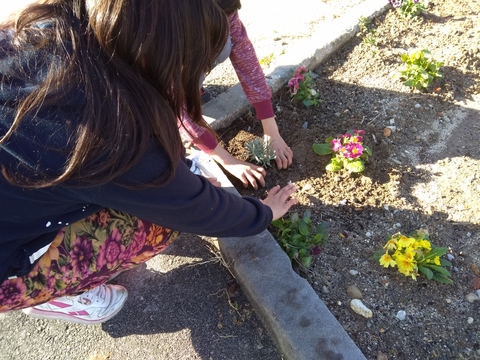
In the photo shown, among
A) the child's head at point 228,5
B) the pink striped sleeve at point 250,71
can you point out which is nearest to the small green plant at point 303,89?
the pink striped sleeve at point 250,71

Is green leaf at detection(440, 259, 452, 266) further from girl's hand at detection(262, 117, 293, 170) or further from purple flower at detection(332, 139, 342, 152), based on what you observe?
girl's hand at detection(262, 117, 293, 170)

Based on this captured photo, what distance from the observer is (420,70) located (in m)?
2.57

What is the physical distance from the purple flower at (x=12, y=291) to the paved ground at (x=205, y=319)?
547 millimetres

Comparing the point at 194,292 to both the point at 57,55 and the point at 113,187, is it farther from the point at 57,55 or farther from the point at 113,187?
the point at 57,55

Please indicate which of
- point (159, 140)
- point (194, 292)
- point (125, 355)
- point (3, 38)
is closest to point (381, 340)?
point (194, 292)

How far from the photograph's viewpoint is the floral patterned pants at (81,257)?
153 centimetres

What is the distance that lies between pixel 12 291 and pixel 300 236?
4.01 ft

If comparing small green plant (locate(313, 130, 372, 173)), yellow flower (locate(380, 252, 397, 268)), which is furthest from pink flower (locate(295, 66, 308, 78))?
yellow flower (locate(380, 252, 397, 268))

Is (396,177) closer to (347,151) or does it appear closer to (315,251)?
(347,151)

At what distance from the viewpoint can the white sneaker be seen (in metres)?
1.88

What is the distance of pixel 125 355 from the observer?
1.91 m

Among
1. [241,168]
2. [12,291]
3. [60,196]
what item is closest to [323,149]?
[241,168]

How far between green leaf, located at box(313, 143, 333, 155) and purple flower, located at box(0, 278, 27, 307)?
156 centimetres

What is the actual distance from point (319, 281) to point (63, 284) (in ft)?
3.58
